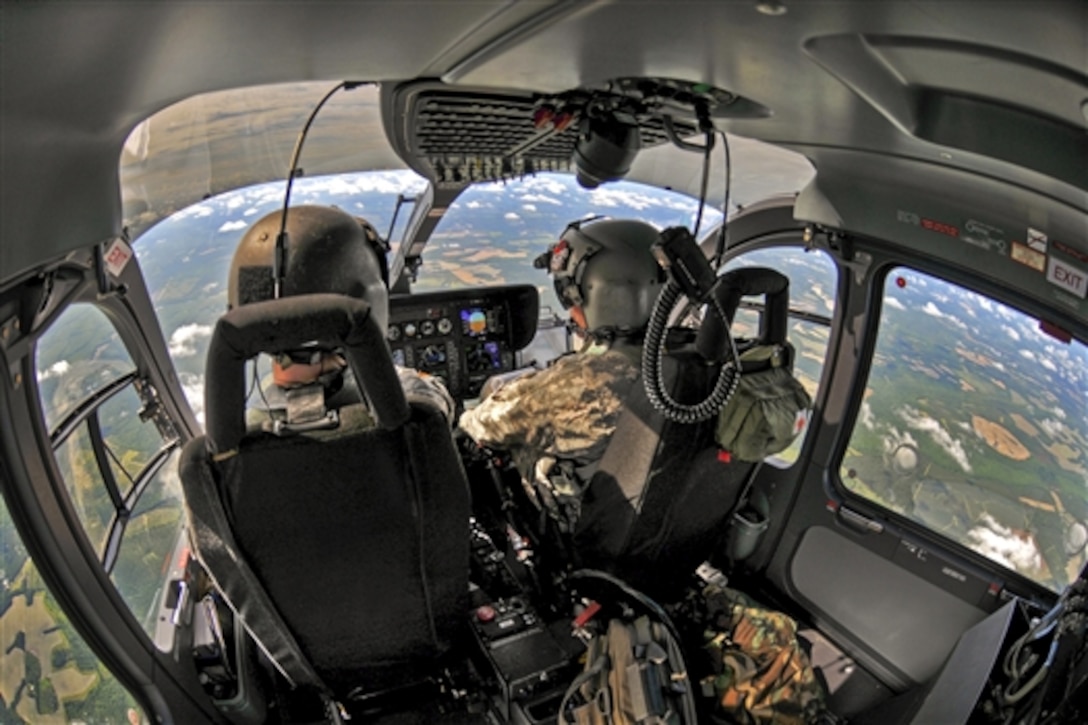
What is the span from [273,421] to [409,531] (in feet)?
1.59

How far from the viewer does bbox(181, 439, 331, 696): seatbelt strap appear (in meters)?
1.52

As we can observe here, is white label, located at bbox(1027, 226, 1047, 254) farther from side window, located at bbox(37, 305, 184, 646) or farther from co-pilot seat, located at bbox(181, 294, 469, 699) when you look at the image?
side window, located at bbox(37, 305, 184, 646)

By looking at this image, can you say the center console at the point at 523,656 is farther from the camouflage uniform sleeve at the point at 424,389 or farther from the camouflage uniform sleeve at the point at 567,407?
Result: the camouflage uniform sleeve at the point at 424,389

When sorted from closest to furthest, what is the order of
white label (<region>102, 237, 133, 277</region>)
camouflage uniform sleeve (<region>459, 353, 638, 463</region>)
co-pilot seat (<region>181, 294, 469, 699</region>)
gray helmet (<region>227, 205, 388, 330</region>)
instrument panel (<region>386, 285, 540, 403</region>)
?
co-pilot seat (<region>181, 294, 469, 699</region>)
gray helmet (<region>227, 205, 388, 330</region>)
white label (<region>102, 237, 133, 277</region>)
camouflage uniform sleeve (<region>459, 353, 638, 463</region>)
instrument panel (<region>386, 285, 540, 403</region>)

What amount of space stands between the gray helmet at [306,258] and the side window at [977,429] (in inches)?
82.5

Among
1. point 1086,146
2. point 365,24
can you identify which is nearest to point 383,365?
point 365,24

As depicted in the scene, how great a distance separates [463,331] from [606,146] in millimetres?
1951

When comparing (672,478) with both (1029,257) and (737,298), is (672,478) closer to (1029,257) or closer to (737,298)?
(737,298)

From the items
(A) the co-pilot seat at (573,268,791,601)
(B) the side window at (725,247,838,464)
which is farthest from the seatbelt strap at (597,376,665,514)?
(B) the side window at (725,247,838,464)

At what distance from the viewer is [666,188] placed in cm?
591

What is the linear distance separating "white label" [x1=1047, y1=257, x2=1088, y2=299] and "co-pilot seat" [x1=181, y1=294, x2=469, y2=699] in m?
1.70

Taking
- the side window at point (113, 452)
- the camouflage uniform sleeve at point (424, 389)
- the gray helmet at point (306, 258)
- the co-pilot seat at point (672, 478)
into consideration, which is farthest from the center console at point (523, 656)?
the gray helmet at point (306, 258)

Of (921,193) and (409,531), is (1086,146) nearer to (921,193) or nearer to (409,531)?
(921,193)

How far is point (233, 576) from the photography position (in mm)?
1700
